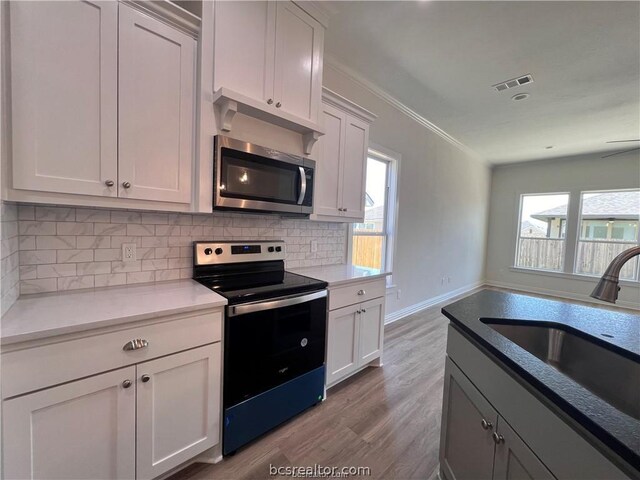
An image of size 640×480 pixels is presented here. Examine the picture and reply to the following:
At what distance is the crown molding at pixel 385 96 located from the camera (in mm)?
2725

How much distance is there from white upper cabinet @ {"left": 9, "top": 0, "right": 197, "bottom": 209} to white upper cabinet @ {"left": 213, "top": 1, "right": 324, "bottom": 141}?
18 cm

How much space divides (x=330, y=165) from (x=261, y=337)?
148 cm

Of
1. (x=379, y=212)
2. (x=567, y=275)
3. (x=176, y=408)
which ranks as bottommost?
(x=176, y=408)

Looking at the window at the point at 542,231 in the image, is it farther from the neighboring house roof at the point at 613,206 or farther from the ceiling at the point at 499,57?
the ceiling at the point at 499,57

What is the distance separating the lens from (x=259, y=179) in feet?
5.93

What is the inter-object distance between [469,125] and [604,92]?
144 cm

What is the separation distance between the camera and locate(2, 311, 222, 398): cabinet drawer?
99 cm

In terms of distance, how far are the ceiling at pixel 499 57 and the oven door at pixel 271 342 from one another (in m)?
2.16

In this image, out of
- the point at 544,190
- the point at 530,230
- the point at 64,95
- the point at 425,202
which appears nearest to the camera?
the point at 64,95

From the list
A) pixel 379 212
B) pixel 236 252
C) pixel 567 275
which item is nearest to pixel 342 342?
pixel 236 252

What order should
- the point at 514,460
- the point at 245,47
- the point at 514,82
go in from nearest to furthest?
the point at 514,460 < the point at 245,47 < the point at 514,82

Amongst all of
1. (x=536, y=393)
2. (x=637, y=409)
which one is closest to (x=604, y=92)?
(x=637, y=409)

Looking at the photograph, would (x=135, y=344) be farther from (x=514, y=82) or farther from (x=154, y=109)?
(x=514, y=82)

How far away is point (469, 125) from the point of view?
4.22m
